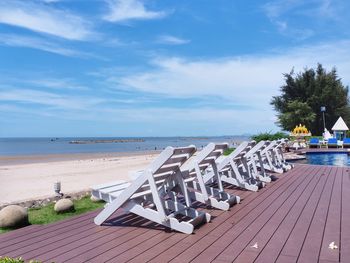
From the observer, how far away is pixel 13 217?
14.5 ft

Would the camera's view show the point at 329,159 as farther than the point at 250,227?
Yes

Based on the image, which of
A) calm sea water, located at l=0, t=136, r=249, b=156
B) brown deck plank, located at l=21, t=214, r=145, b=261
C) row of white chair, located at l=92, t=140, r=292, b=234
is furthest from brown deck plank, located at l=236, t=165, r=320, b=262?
calm sea water, located at l=0, t=136, r=249, b=156

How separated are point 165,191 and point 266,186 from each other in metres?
3.22

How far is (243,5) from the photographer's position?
443 inches

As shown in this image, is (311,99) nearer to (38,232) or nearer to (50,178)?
(50,178)

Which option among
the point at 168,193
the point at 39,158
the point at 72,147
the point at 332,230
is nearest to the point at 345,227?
the point at 332,230

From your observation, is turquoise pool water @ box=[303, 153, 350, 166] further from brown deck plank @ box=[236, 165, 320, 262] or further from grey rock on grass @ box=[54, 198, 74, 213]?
grey rock on grass @ box=[54, 198, 74, 213]

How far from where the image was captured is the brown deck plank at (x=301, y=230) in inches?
128

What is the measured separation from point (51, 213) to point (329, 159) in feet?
47.0

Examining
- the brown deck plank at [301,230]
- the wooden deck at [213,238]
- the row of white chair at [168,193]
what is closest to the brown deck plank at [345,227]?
the wooden deck at [213,238]

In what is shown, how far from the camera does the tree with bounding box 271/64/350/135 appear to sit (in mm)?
33750

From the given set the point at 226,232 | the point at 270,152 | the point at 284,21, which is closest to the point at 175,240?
the point at 226,232

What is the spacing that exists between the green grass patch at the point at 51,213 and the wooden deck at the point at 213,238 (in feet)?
1.64

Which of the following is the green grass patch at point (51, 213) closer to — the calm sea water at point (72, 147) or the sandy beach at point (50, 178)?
the sandy beach at point (50, 178)
